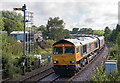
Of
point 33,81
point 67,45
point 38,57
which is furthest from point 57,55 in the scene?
point 38,57

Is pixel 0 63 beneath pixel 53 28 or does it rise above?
beneath

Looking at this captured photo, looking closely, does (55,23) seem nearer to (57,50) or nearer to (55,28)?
(55,28)

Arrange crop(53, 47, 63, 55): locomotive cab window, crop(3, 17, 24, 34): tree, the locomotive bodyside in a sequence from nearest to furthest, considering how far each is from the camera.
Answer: the locomotive bodyside < crop(53, 47, 63, 55): locomotive cab window < crop(3, 17, 24, 34): tree

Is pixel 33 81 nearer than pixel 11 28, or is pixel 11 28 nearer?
pixel 33 81

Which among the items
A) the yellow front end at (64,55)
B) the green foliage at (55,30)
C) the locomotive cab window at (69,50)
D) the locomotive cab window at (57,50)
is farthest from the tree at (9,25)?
the locomotive cab window at (69,50)

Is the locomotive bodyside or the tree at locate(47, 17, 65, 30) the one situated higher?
the tree at locate(47, 17, 65, 30)

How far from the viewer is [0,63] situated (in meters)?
14.3

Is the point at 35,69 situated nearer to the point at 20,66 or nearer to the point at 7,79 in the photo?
the point at 20,66

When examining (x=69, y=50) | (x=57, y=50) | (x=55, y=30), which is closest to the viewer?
(x=69, y=50)

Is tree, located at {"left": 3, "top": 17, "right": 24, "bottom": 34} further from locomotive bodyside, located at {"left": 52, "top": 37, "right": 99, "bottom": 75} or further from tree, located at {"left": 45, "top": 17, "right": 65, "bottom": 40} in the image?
locomotive bodyside, located at {"left": 52, "top": 37, "right": 99, "bottom": 75}

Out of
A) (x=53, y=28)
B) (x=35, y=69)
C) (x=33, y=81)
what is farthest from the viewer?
(x=53, y=28)

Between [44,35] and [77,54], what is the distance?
108 ft

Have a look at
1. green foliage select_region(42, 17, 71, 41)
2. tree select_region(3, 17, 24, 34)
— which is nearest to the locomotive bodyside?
green foliage select_region(42, 17, 71, 41)

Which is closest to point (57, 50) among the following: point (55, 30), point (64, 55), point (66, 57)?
point (64, 55)
